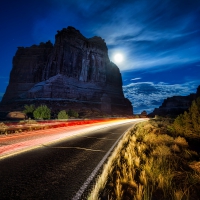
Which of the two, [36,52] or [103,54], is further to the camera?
[36,52]

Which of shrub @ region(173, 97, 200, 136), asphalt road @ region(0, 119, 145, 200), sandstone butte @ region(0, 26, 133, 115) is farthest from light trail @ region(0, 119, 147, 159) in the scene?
sandstone butte @ region(0, 26, 133, 115)

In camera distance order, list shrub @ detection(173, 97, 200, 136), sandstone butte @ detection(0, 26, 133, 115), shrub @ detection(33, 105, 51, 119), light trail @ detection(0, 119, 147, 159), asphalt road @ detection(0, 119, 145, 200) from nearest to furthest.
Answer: asphalt road @ detection(0, 119, 145, 200) → light trail @ detection(0, 119, 147, 159) → shrub @ detection(173, 97, 200, 136) → shrub @ detection(33, 105, 51, 119) → sandstone butte @ detection(0, 26, 133, 115)

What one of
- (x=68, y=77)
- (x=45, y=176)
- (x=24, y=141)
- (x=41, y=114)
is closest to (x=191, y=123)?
(x=24, y=141)

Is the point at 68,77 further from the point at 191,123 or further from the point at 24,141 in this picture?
the point at 24,141

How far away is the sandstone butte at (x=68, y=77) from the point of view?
73938 millimetres

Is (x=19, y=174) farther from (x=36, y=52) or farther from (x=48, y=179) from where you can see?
(x=36, y=52)

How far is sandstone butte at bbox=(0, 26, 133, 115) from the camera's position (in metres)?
73.9

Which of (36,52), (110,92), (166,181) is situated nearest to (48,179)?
(166,181)

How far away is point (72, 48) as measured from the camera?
3467 inches

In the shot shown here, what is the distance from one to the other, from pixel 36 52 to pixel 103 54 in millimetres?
45879

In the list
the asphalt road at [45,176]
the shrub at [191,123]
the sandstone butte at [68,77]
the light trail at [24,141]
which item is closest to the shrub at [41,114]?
the light trail at [24,141]

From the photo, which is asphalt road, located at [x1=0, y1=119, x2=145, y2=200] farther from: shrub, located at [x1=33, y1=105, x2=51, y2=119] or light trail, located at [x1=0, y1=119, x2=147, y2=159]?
shrub, located at [x1=33, y1=105, x2=51, y2=119]

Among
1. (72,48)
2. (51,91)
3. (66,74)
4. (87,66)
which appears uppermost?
(72,48)

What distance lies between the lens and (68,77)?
8181 centimetres
